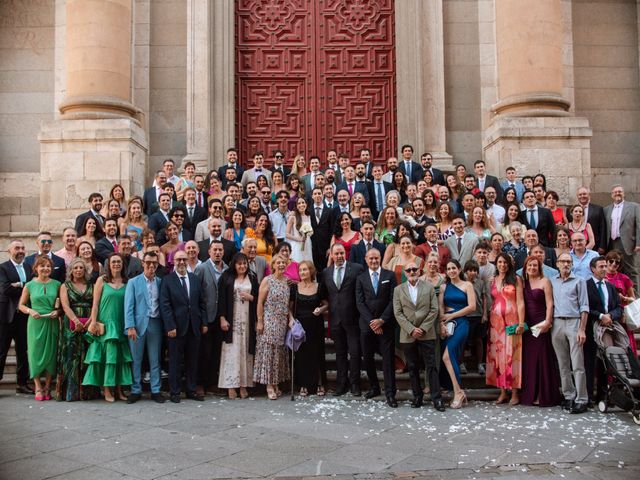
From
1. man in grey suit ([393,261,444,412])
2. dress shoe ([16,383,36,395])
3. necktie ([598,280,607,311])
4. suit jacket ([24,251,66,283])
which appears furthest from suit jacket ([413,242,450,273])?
dress shoe ([16,383,36,395])

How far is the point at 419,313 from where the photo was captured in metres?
8.22

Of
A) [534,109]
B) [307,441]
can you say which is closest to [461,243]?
[307,441]

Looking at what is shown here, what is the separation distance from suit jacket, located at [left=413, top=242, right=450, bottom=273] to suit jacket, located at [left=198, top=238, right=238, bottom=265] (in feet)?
8.47

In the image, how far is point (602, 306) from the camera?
8.18m

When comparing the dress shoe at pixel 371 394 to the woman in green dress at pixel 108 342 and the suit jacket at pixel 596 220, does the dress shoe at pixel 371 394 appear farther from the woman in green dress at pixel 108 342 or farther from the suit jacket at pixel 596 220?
the suit jacket at pixel 596 220

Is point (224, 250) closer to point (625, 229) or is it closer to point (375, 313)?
point (375, 313)

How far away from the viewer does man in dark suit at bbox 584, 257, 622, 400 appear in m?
8.14

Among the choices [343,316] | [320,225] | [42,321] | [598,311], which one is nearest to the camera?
[598,311]

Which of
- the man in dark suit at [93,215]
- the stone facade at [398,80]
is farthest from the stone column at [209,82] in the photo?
the man in dark suit at [93,215]

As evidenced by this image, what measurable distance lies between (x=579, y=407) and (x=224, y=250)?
4956 millimetres

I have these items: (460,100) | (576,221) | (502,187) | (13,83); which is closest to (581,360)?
(576,221)

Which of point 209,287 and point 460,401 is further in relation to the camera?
point 209,287

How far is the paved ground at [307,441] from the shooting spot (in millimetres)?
5582

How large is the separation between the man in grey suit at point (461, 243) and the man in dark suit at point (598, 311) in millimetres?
1716
